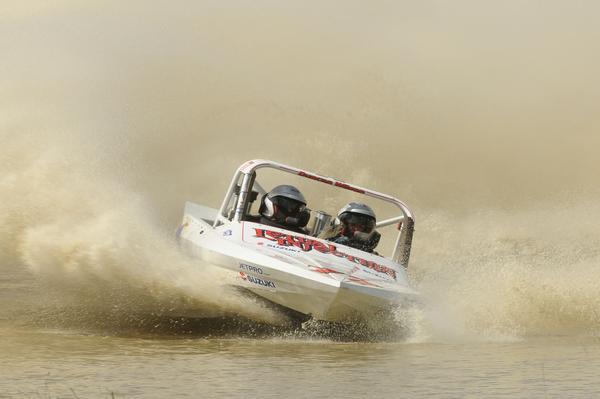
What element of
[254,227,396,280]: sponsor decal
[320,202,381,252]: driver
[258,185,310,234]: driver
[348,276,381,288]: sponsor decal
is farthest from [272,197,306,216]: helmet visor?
[348,276,381,288]: sponsor decal

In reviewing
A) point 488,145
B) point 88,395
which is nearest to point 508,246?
point 488,145

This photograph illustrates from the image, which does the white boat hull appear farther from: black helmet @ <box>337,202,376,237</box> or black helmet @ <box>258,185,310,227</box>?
black helmet @ <box>258,185,310,227</box>

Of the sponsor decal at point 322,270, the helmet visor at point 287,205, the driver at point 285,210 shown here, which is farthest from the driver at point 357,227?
the sponsor decal at point 322,270

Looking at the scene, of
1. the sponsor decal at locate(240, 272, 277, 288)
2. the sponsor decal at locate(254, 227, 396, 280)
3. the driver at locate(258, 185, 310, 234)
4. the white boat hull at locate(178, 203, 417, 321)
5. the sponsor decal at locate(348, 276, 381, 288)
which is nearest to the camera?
the white boat hull at locate(178, 203, 417, 321)

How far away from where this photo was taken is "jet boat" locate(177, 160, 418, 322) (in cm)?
1184

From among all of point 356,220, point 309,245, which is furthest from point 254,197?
point 309,245

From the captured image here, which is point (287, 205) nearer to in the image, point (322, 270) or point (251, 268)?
point (251, 268)

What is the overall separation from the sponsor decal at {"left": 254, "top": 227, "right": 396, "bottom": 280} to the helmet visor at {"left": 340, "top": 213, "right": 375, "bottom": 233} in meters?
0.82

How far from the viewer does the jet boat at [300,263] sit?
11836 millimetres

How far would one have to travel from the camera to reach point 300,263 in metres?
12.6

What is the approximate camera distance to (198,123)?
90.1 feet

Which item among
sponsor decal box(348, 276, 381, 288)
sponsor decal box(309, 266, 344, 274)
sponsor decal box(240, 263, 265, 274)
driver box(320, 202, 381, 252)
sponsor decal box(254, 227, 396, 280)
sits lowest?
sponsor decal box(240, 263, 265, 274)

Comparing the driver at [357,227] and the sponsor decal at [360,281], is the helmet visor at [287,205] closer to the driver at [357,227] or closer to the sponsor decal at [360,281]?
the driver at [357,227]

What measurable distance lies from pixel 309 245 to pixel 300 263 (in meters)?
0.90
